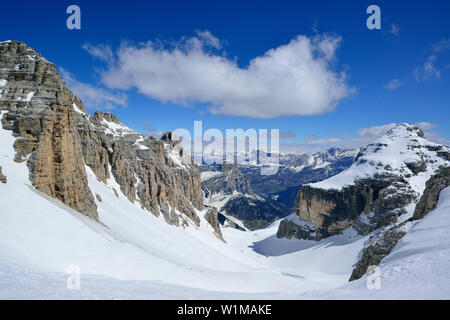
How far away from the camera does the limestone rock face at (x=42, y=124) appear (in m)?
27.4

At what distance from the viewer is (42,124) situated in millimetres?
28312

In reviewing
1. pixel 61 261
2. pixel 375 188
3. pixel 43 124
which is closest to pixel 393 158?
pixel 375 188

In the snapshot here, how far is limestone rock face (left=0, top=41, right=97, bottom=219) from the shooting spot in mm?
27375

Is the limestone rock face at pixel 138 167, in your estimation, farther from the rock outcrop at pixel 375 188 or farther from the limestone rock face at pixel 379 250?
the rock outcrop at pixel 375 188

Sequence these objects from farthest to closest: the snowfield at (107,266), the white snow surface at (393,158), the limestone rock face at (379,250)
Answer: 1. the white snow surface at (393,158)
2. the limestone rock face at (379,250)
3. the snowfield at (107,266)

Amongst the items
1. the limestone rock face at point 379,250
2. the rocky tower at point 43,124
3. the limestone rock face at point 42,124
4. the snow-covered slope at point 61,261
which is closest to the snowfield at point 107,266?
the snow-covered slope at point 61,261

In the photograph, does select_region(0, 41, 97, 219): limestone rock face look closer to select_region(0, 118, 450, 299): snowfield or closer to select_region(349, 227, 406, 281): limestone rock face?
select_region(0, 118, 450, 299): snowfield

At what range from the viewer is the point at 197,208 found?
395ft

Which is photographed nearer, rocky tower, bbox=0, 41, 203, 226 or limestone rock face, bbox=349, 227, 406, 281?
limestone rock face, bbox=349, 227, 406, 281

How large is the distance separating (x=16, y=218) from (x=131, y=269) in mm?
8093

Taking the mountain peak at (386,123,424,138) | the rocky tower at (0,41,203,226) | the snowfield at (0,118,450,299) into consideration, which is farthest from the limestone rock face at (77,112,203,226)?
the mountain peak at (386,123,424,138)

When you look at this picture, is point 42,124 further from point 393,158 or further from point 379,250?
point 393,158
